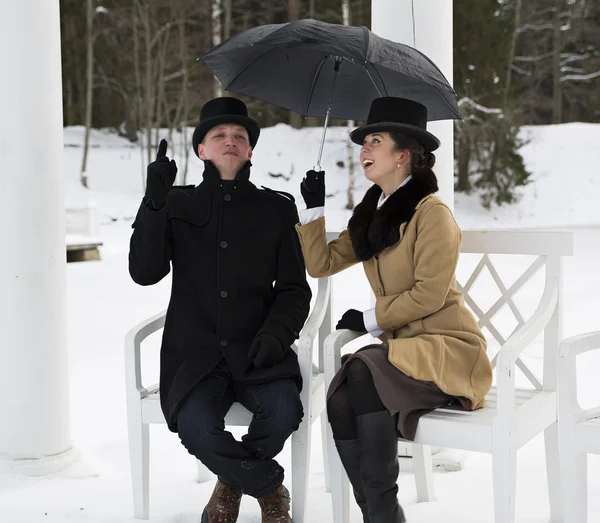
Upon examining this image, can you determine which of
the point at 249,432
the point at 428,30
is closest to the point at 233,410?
the point at 249,432

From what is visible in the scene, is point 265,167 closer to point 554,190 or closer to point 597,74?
point 554,190

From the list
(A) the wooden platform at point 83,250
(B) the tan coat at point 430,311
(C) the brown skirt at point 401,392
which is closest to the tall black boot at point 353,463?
(C) the brown skirt at point 401,392

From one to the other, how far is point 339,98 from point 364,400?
1.14 meters

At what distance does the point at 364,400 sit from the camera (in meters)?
2.39

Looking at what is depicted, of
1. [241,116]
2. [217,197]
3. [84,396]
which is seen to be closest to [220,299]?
[217,197]

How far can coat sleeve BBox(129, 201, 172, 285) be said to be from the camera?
8.64 feet

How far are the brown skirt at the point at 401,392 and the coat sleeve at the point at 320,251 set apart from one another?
37 centimetres

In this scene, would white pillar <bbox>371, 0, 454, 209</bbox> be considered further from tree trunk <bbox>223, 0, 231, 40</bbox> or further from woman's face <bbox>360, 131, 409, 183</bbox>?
tree trunk <bbox>223, 0, 231, 40</bbox>

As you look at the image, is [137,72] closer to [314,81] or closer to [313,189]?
[314,81]

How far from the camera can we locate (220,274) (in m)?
2.71

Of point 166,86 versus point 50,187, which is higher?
point 166,86

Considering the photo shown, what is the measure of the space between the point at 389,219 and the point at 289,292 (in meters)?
→ 0.42

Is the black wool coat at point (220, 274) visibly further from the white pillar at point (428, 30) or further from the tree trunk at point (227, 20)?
the tree trunk at point (227, 20)

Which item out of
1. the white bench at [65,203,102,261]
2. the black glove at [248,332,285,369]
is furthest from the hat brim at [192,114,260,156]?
the white bench at [65,203,102,261]
